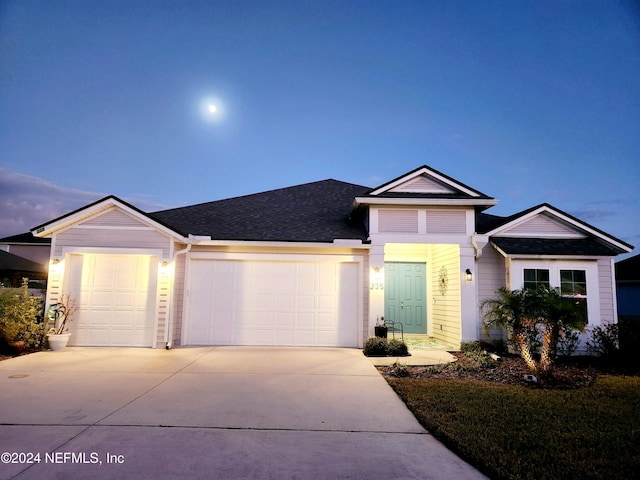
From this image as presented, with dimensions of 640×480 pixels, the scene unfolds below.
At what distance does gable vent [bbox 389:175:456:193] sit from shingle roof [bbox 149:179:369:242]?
5.51 feet

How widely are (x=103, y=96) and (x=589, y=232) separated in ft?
60.6

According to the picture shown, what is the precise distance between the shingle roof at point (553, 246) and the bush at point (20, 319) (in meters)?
11.9

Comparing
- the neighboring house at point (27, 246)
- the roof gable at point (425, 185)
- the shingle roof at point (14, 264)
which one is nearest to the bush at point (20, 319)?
the shingle roof at point (14, 264)

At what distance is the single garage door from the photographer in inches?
383

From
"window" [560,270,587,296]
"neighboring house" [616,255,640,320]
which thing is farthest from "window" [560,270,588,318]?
"neighboring house" [616,255,640,320]

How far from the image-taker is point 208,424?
4215 mm

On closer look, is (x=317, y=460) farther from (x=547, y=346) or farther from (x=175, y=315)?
(x=175, y=315)

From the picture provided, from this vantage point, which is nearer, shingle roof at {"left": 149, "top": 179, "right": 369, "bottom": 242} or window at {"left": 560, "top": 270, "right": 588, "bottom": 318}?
window at {"left": 560, "top": 270, "right": 588, "bottom": 318}

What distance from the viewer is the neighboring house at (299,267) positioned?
30.2 feet

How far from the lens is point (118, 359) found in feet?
25.5

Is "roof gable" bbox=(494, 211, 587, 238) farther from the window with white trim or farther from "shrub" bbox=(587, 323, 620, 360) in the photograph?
"shrub" bbox=(587, 323, 620, 360)

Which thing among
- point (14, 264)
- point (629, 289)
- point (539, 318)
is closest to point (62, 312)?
point (14, 264)

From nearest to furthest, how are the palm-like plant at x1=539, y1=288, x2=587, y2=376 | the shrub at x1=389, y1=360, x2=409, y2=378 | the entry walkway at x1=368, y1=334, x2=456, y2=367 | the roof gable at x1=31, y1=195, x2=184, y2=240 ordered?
the palm-like plant at x1=539, y1=288, x2=587, y2=376
the shrub at x1=389, y1=360, x2=409, y2=378
the entry walkway at x1=368, y1=334, x2=456, y2=367
the roof gable at x1=31, y1=195, x2=184, y2=240

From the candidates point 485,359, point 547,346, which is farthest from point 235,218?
point 547,346
